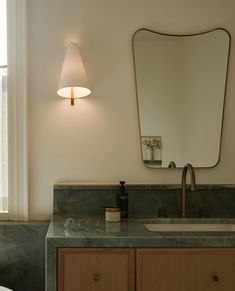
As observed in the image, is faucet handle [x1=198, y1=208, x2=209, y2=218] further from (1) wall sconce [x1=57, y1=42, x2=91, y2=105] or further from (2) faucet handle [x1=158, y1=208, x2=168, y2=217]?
(1) wall sconce [x1=57, y1=42, x2=91, y2=105]

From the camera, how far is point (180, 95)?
1814 millimetres

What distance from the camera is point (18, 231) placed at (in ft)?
5.53

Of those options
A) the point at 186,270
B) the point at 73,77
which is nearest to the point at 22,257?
the point at 186,270

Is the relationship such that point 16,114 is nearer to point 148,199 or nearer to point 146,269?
point 148,199

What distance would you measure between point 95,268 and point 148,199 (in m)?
0.63

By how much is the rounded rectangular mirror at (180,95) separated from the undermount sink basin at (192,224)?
0.35m

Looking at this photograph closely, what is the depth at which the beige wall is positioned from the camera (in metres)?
1.78

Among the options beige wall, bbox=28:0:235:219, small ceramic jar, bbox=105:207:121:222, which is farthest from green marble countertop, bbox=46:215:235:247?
beige wall, bbox=28:0:235:219

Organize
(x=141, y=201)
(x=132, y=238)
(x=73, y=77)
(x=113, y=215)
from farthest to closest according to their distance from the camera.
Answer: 1. (x=141, y=201)
2. (x=73, y=77)
3. (x=113, y=215)
4. (x=132, y=238)

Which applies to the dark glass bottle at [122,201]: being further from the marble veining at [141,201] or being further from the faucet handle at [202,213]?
the faucet handle at [202,213]

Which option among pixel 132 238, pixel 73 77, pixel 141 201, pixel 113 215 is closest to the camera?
pixel 132 238

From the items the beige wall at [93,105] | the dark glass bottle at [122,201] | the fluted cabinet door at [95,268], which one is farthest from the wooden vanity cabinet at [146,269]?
the beige wall at [93,105]

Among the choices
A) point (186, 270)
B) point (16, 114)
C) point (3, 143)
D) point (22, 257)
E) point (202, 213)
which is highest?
point (16, 114)

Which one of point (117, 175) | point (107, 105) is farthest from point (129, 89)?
point (117, 175)
